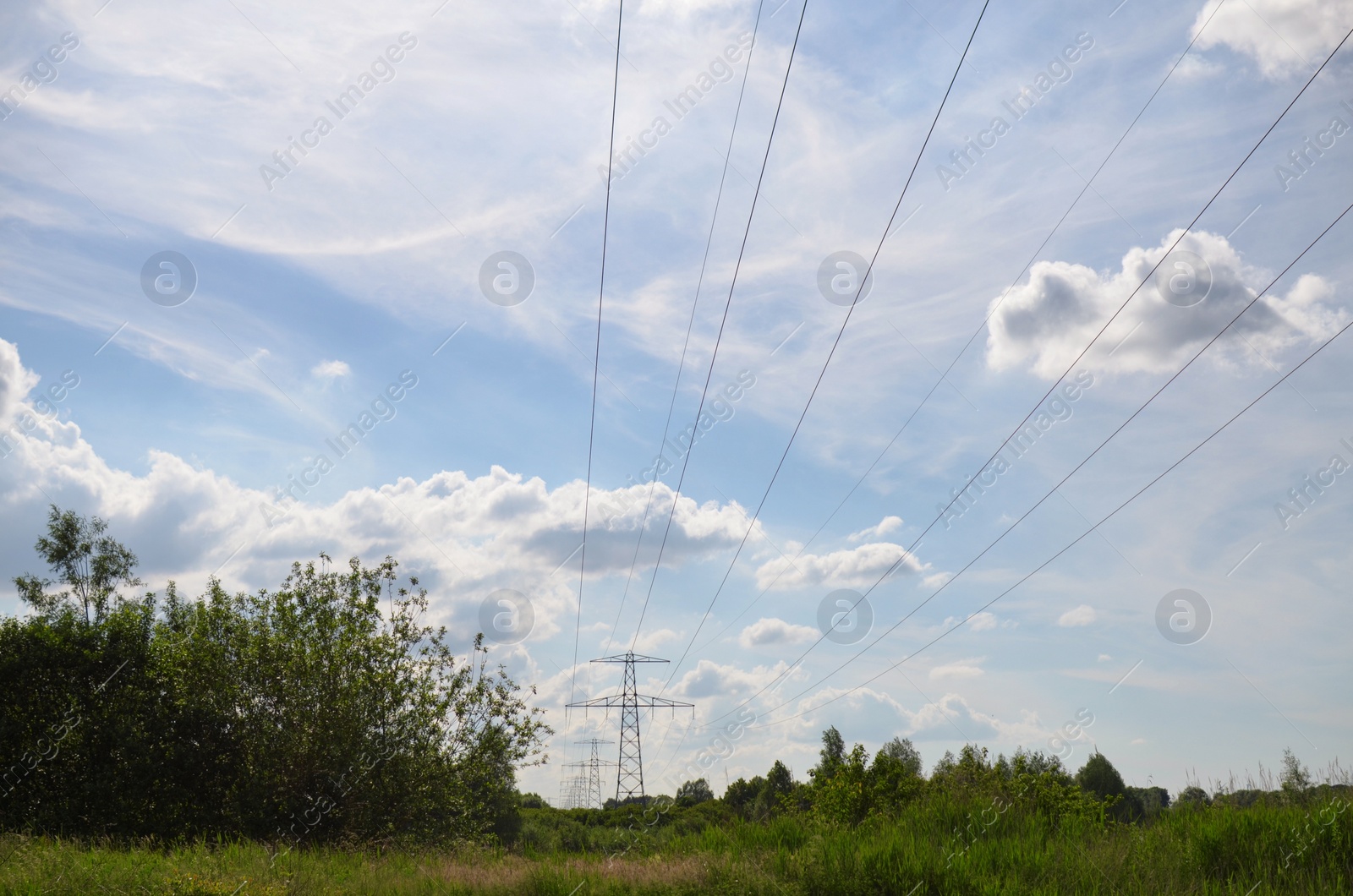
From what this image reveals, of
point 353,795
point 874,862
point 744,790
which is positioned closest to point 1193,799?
point 874,862

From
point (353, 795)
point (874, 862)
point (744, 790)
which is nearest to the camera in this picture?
point (874, 862)

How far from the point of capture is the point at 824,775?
25.2 m

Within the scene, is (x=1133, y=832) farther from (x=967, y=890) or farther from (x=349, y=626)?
(x=349, y=626)

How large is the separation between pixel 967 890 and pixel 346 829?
1623 centimetres

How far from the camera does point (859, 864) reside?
1422 centimetres

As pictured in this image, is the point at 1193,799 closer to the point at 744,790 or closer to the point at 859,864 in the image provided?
the point at 859,864

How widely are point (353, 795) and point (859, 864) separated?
1487cm

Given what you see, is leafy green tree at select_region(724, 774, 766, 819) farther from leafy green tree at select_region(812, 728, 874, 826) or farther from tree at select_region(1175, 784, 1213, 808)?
tree at select_region(1175, 784, 1213, 808)

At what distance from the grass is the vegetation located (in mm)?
71

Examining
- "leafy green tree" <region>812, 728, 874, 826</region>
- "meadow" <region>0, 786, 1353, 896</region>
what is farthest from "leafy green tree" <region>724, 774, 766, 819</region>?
"meadow" <region>0, 786, 1353, 896</region>

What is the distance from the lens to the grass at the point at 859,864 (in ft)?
43.5

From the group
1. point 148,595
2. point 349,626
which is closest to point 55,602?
point 148,595

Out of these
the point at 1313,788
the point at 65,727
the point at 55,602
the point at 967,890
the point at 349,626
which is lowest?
the point at 967,890

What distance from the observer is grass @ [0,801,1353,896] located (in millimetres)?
13273
